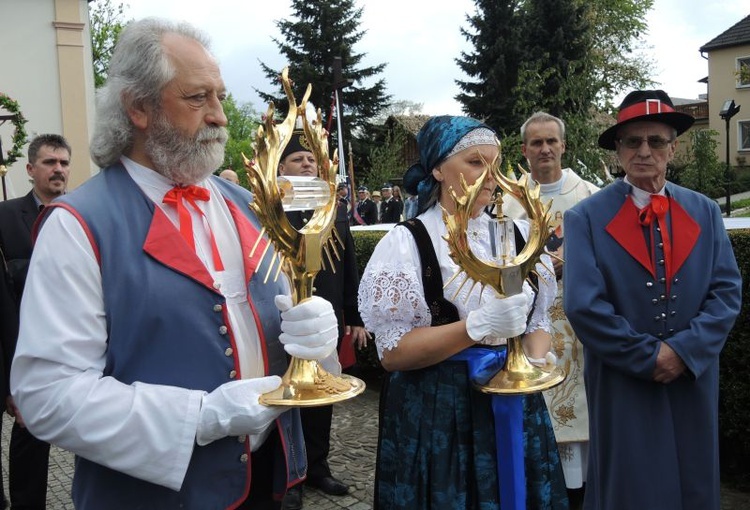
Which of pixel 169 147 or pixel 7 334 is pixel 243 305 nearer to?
pixel 169 147

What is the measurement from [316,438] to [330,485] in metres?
0.31

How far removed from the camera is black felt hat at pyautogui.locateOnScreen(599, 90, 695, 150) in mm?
2850

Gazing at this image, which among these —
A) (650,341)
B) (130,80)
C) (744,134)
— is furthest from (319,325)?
(744,134)

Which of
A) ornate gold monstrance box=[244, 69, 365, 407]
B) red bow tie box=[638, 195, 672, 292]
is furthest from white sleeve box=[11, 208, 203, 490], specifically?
red bow tie box=[638, 195, 672, 292]

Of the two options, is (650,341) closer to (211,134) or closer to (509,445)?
(509,445)

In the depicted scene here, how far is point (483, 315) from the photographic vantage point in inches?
77.6

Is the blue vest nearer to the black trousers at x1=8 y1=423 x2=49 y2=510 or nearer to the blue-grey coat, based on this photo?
the blue-grey coat

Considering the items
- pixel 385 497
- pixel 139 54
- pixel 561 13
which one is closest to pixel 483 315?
pixel 385 497

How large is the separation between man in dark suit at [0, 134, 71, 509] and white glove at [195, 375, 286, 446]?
96.4 inches

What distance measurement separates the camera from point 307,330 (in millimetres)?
1542

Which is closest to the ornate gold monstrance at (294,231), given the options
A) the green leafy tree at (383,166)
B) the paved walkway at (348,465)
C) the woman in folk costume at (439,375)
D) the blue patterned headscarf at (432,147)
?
the woman in folk costume at (439,375)

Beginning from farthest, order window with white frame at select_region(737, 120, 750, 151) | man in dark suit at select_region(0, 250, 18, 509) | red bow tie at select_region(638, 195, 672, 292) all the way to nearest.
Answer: window with white frame at select_region(737, 120, 750, 151), man in dark suit at select_region(0, 250, 18, 509), red bow tie at select_region(638, 195, 672, 292)

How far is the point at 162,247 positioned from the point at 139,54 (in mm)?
526

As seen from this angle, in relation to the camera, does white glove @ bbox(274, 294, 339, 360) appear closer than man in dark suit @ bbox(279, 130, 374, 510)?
Yes
